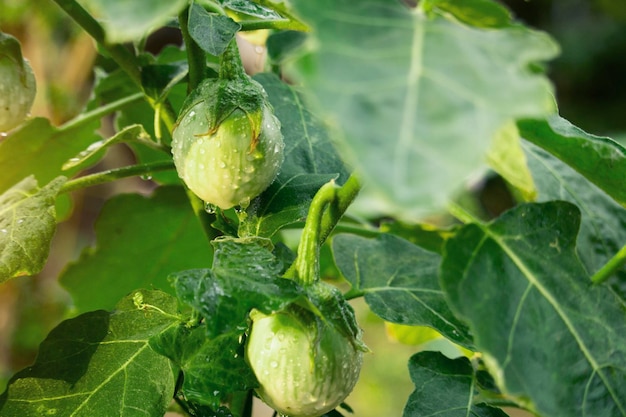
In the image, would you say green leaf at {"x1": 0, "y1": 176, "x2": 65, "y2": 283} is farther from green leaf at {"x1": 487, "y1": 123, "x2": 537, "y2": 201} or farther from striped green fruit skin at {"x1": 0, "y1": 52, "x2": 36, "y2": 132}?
green leaf at {"x1": 487, "y1": 123, "x2": 537, "y2": 201}

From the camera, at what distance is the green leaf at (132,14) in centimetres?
28

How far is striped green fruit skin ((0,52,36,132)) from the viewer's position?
544 mm

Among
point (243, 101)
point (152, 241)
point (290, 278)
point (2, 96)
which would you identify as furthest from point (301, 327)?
point (152, 241)

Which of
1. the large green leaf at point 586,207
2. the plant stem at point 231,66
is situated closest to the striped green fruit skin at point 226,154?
the plant stem at point 231,66

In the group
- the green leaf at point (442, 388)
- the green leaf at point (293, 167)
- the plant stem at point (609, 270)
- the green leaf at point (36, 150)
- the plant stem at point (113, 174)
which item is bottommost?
the green leaf at point (442, 388)

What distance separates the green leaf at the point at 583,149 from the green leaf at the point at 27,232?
1.11 ft

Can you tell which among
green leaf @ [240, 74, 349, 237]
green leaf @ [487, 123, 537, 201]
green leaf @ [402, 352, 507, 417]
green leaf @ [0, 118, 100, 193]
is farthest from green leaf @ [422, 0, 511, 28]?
green leaf @ [0, 118, 100, 193]

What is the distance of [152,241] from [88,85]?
1.73 m

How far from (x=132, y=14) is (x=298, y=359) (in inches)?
8.2

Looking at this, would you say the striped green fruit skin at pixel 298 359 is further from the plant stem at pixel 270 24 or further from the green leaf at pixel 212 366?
the plant stem at pixel 270 24

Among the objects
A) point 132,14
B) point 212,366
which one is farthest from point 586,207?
point 132,14

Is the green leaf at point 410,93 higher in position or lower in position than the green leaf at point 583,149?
higher

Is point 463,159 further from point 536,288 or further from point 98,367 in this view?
point 98,367

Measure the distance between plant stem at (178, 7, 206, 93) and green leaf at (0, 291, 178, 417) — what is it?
15 centimetres
